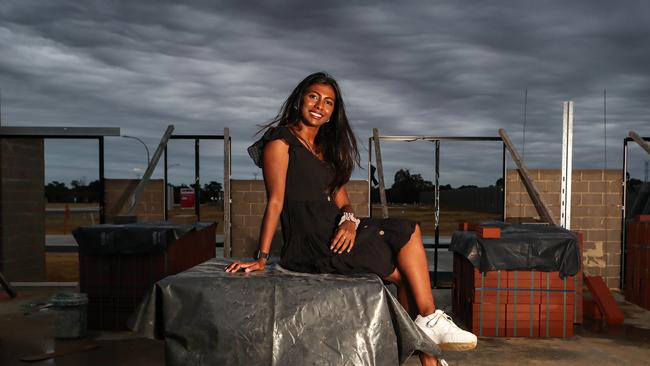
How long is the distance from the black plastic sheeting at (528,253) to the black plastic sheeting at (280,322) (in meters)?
3.34

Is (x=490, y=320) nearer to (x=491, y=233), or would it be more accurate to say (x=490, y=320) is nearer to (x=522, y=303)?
(x=522, y=303)

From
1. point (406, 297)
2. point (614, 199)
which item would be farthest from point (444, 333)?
point (614, 199)

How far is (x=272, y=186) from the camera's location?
307 centimetres

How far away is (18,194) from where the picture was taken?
9867mm

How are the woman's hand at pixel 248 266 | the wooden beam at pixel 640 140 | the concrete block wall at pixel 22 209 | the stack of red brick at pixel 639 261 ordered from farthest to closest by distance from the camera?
the concrete block wall at pixel 22 209 < the wooden beam at pixel 640 140 < the stack of red brick at pixel 639 261 < the woman's hand at pixel 248 266

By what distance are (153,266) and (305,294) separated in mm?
3916

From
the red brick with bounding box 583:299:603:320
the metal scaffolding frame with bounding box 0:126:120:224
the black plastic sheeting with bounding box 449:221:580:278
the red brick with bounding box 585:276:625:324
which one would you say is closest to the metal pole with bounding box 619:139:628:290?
the red brick with bounding box 585:276:625:324

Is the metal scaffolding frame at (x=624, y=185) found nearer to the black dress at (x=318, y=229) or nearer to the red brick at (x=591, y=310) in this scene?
the red brick at (x=591, y=310)

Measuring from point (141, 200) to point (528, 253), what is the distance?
5.91 metres

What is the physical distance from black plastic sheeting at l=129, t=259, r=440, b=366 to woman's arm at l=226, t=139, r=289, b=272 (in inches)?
10.0

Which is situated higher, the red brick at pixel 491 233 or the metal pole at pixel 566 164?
the metal pole at pixel 566 164

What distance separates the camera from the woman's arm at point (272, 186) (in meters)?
3.03

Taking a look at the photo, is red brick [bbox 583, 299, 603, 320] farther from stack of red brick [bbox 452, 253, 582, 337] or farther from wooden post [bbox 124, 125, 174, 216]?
wooden post [bbox 124, 125, 174, 216]

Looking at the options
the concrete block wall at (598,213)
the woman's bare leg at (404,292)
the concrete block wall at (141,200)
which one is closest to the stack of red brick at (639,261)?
the concrete block wall at (598,213)
